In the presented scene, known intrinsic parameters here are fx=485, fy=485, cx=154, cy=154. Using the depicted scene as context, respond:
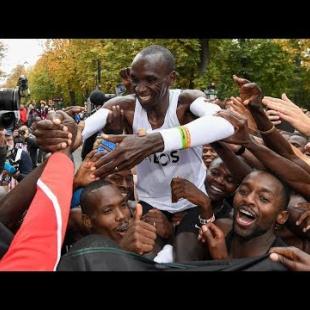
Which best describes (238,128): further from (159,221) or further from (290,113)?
(159,221)

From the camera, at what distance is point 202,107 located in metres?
2.97

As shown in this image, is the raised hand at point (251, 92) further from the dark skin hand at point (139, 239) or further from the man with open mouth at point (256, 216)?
the dark skin hand at point (139, 239)

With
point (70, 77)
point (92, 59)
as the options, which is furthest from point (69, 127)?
point (70, 77)

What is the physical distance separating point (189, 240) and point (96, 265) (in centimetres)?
143

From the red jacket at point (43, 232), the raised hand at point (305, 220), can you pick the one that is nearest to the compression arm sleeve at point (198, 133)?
the raised hand at point (305, 220)

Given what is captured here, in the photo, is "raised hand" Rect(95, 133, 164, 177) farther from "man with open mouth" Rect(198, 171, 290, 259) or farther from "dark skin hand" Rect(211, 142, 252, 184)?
"dark skin hand" Rect(211, 142, 252, 184)

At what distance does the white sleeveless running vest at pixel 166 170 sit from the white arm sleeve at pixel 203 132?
586 mm

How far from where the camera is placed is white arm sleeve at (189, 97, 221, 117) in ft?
9.36

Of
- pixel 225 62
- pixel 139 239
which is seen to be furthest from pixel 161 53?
pixel 225 62

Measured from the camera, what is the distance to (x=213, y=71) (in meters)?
23.1

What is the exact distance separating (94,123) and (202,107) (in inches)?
27.1

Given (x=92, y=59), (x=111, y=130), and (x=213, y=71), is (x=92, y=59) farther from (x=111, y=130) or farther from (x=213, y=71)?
(x=111, y=130)

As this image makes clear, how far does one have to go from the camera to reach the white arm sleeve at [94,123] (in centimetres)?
303

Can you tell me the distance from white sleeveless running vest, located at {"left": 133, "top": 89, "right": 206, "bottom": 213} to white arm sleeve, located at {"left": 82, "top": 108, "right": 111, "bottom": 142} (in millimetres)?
224
